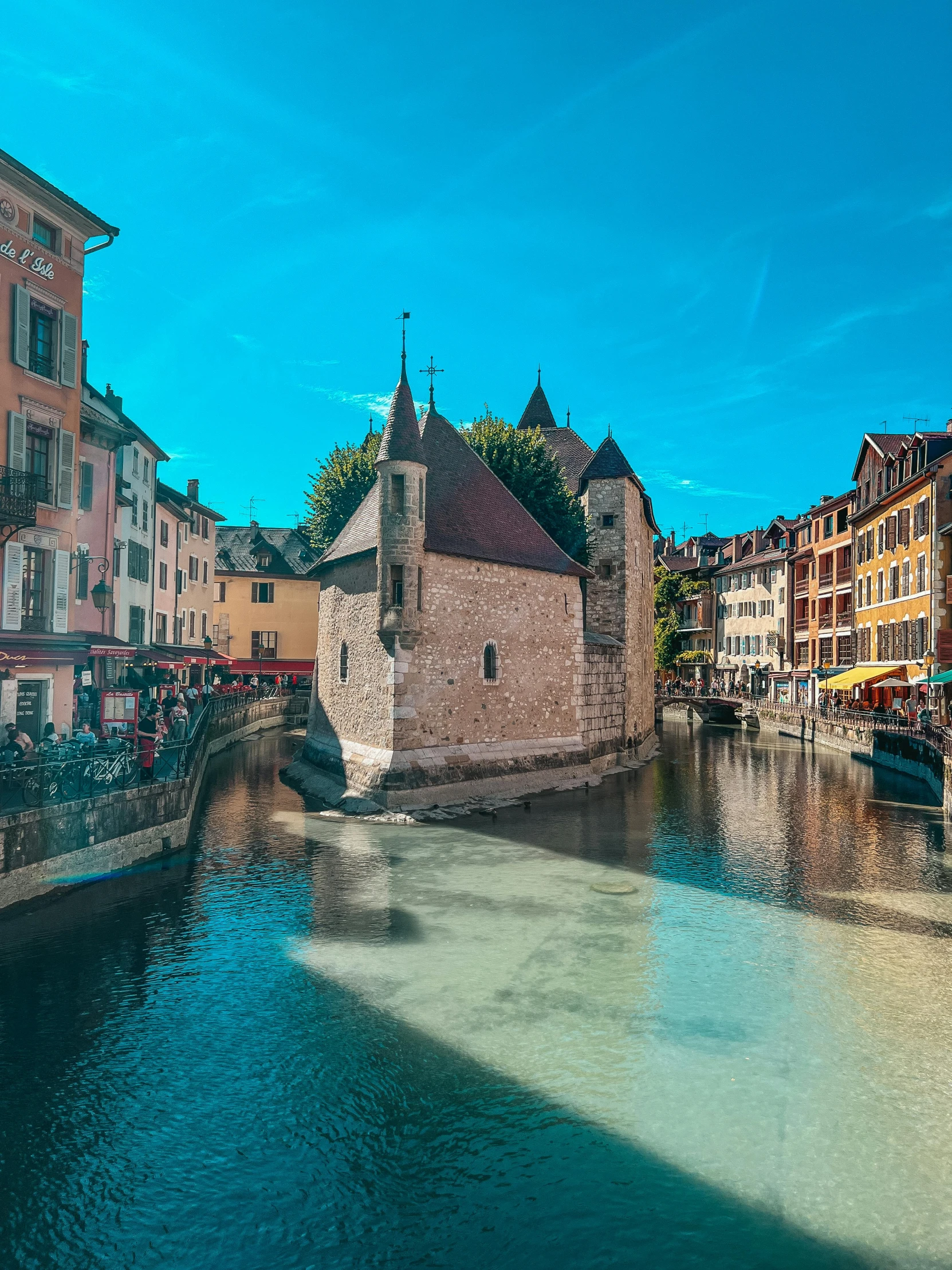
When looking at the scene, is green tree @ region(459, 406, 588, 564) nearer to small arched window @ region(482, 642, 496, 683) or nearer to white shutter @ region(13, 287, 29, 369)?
small arched window @ region(482, 642, 496, 683)

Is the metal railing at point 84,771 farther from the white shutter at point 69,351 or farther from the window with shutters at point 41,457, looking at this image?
the white shutter at point 69,351

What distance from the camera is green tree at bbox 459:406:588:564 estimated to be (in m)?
31.9

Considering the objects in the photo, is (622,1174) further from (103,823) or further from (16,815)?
(103,823)

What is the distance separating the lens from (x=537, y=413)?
48406 mm

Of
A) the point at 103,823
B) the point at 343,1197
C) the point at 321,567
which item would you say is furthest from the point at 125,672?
the point at 343,1197

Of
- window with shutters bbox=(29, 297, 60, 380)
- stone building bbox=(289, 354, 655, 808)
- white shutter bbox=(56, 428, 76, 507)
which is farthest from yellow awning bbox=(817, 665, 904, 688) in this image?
window with shutters bbox=(29, 297, 60, 380)

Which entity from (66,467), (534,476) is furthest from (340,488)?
(66,467)

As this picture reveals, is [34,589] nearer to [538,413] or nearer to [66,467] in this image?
[66,467]

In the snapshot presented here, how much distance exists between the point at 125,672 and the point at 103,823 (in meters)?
14.1

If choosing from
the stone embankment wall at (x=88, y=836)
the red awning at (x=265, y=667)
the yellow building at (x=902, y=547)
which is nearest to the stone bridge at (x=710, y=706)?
the yellow building at (x=902, y=547)

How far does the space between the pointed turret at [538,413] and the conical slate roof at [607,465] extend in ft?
41.3

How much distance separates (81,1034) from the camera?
9875mm

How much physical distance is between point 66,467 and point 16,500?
2.19m

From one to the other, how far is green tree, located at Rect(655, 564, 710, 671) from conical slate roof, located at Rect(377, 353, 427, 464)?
149 feet
